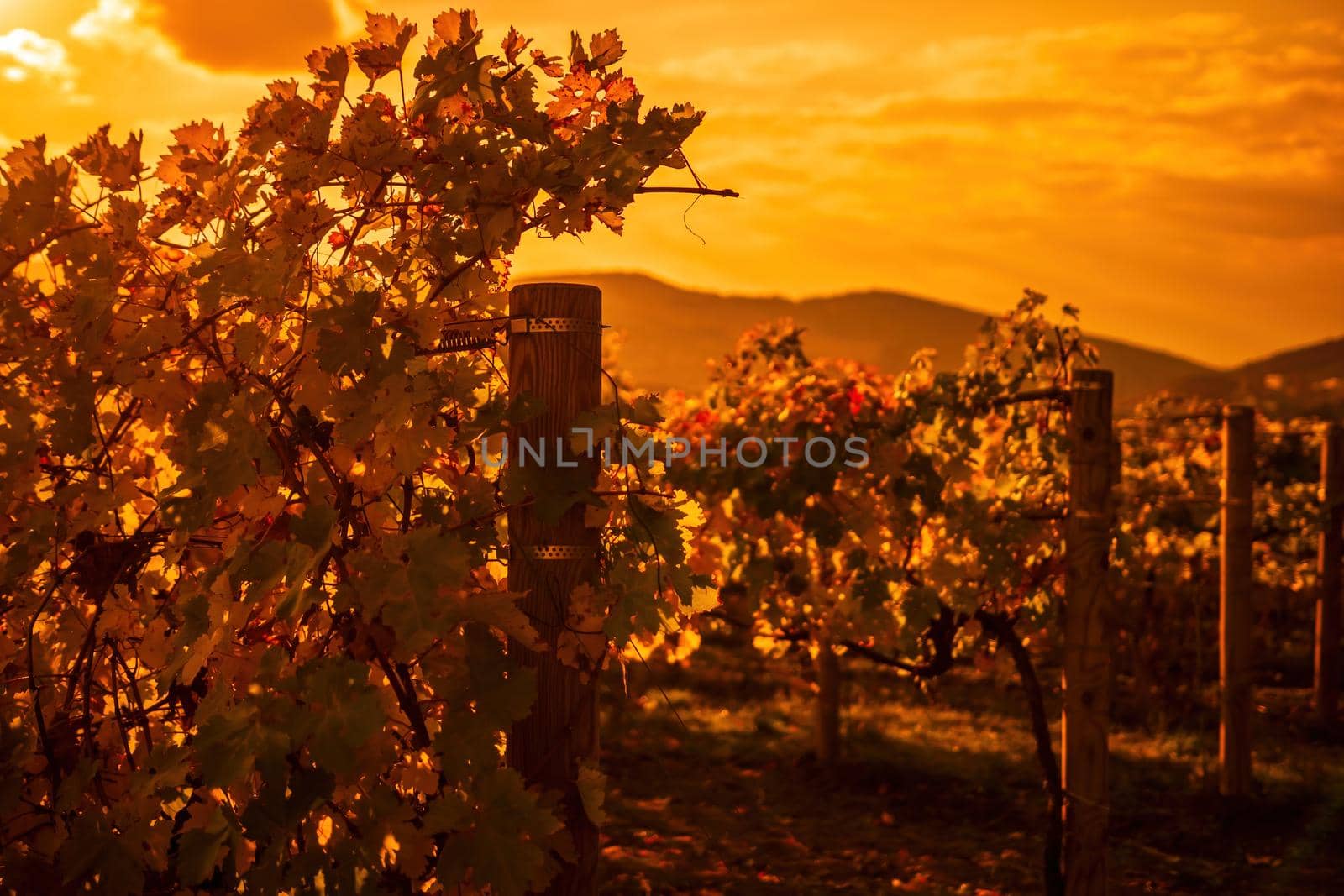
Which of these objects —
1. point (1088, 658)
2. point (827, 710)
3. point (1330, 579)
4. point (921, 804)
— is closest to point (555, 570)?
point (1088, 658)

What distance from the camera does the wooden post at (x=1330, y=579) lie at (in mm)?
9633

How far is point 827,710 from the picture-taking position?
849cm

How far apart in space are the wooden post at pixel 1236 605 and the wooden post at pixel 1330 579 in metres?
2.55

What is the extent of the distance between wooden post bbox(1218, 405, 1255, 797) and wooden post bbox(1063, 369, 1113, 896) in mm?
3229

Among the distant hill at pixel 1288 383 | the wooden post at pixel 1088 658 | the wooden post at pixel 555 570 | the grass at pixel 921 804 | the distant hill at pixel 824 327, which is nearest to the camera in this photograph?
the wooden post at pixel 555 570

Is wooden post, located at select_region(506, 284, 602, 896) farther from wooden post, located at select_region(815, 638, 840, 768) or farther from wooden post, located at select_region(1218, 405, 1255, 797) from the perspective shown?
wooden post, located at select_region(1218, 405, 1255, 797)

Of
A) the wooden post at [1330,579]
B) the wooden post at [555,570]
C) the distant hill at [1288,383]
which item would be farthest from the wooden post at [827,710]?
the distant hill at [1288,383]

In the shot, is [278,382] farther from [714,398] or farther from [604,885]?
[714,398]

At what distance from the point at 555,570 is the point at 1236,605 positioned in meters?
6.50

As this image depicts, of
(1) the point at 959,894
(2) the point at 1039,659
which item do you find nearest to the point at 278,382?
(1) the point at 959,894

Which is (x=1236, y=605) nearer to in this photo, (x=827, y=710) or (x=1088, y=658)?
(x=827, y=710)

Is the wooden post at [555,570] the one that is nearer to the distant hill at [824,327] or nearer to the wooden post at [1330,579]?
the wooden post at [1330,579]

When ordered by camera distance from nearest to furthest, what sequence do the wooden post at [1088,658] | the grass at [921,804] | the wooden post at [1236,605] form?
the wooden post at [1088,658]
the grass at [921,804]
the wooden post at [1236,605]

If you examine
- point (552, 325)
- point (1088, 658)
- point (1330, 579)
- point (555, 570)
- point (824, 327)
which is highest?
point (824, 327)
